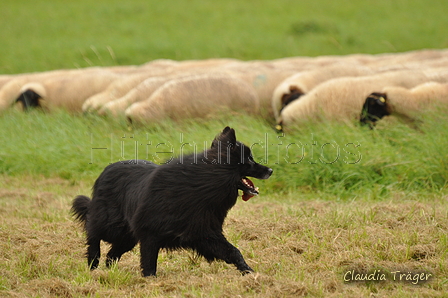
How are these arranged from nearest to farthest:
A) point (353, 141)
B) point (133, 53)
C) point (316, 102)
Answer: point (353, 141) → point (316, 102) → point (133, 53)

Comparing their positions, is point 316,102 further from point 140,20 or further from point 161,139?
point 140,20

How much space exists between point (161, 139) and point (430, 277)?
4.97 metres

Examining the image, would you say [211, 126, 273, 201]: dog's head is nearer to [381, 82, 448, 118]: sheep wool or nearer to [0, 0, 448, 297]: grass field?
[0, 0, 448, 297]: grass field

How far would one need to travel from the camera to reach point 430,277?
3.56 m

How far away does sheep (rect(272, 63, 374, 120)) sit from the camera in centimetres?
1002

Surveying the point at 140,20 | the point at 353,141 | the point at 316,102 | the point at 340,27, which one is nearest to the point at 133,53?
the point at 140,20

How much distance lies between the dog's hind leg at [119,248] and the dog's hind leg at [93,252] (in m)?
0.09

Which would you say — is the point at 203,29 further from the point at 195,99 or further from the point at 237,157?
the point at 237,157

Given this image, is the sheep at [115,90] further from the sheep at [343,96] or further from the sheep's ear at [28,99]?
the sheep at [343,96]

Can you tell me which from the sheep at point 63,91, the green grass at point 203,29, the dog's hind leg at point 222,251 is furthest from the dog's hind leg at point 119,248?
the green grass at point 203,29

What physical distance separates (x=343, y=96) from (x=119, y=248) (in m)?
5.48

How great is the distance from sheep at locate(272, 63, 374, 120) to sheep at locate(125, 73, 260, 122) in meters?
0.46

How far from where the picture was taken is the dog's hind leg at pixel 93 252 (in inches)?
162

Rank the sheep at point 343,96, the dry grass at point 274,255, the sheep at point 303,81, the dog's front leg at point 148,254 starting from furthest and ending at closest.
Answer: the sheep at point 303,81
the sheep at point 343,96
the dog's front leg at point 148,254
the dry grass at point 274,255
